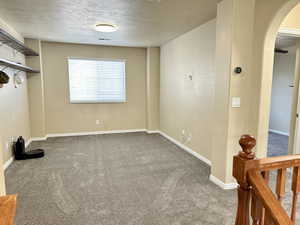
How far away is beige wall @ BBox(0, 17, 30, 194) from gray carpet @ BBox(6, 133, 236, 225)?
19.5 inches

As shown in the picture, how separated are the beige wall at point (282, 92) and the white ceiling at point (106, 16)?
3719mm

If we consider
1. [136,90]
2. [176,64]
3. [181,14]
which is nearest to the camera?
[181,14]

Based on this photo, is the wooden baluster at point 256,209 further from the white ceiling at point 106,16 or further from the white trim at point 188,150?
the white trim at point 188,150

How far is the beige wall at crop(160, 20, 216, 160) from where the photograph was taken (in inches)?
142

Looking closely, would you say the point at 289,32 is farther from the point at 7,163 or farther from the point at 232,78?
the point at 7,163

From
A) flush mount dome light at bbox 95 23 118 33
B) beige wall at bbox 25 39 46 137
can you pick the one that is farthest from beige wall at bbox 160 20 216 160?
beige wall at bbox 25 39 46 137

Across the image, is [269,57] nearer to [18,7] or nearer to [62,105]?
[18,7]

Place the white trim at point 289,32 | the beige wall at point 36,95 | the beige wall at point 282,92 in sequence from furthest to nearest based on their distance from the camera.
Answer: the beige wall at point 282,92
the beige wall at point 36,95
the white trim at point 289,32

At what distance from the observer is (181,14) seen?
3211mm

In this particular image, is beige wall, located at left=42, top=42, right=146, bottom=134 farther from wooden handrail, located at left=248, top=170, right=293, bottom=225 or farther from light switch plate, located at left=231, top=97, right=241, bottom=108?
wooden handrail, located at left=248, top=170, right=293, bottom=225

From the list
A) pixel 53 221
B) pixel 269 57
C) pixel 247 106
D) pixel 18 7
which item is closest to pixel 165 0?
pixel 269 57

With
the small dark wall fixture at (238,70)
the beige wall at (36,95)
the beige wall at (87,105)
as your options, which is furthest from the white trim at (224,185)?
the beige wall at (36,95)

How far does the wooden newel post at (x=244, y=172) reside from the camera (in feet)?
3.37

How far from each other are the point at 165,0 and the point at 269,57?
5.05 ft
